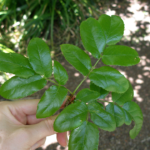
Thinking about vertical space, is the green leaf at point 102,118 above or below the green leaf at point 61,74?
below

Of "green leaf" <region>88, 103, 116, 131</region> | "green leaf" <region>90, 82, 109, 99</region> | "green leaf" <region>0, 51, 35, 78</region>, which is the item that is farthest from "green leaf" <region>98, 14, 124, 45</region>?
"green leaf" <region>0, 51, 35, 78</region>

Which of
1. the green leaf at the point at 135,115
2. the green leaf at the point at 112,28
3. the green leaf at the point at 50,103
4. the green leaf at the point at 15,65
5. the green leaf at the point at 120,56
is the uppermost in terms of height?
the green leaf at the point at 112,28

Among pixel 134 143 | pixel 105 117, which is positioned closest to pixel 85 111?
pixel 105 117

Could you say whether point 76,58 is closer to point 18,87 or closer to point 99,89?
point 99,89

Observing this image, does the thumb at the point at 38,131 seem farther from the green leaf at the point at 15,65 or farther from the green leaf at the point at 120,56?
the green leaf at the point at 120,56

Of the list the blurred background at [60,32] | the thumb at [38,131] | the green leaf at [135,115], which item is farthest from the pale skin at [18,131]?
the blurred background at [60,32]

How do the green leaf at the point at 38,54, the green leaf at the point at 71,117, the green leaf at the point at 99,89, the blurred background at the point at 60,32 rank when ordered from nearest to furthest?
the green leaf at the point at 71,117, the green leaf at the point at 38,54, the green leaf at the point at 99,89, the blurred background at the point at 60,32
